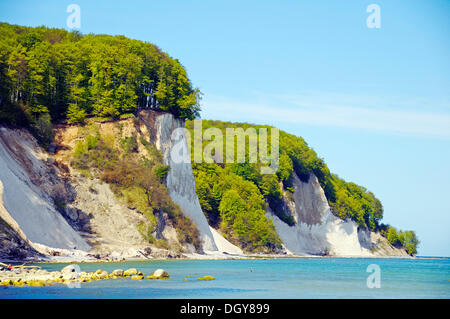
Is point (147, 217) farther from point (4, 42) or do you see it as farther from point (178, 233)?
point (4, 42)

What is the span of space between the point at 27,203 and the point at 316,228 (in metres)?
62.3

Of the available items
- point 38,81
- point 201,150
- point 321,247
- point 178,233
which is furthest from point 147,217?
point 321,247

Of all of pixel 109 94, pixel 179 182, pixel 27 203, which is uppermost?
pixel 109 94

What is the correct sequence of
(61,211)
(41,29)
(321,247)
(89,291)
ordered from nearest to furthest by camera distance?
(89,291) → (61,211) → (41,29) → (321,247)

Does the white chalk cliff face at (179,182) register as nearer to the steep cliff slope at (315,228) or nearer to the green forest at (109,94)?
the green forest at (109,94)

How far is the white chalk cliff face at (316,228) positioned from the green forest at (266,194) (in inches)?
69.4

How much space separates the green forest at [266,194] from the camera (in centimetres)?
7469

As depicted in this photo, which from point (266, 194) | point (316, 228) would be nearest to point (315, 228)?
point (316, 228)

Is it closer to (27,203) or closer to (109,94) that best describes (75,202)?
(27,203)

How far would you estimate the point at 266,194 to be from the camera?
86.1m

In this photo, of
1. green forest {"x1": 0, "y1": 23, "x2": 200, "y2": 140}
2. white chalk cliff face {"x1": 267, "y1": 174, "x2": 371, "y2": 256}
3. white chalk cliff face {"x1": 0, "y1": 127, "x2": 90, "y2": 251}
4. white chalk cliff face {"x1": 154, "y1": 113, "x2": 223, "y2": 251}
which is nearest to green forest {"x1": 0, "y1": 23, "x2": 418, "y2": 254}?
green forest {"x1": 0, "y1": 23, "x2": 200, "y2": 140}

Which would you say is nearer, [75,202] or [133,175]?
[75,202]

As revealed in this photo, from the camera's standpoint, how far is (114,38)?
207ft
